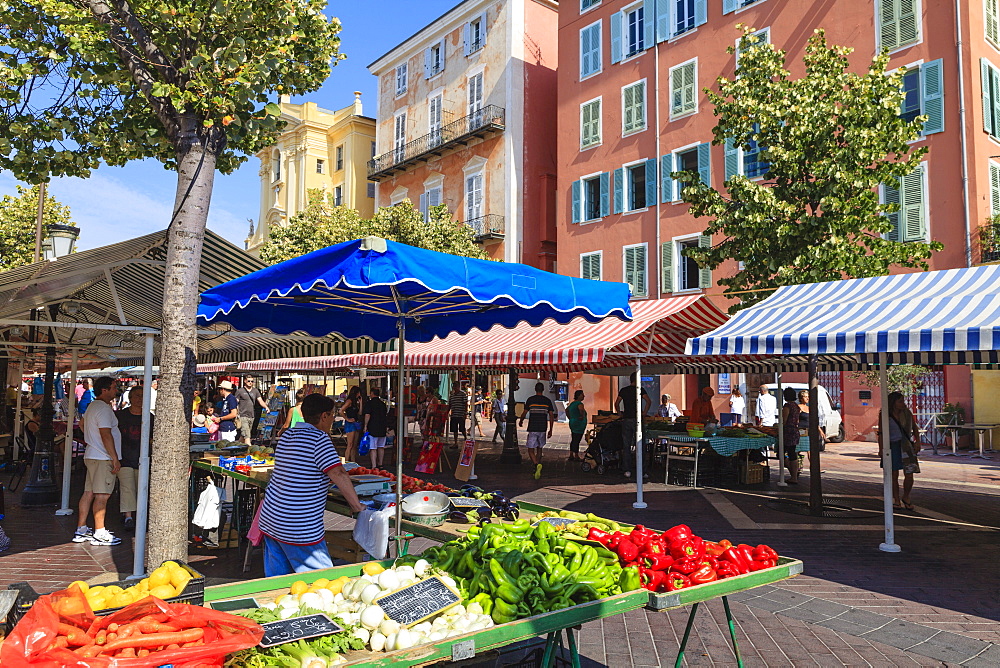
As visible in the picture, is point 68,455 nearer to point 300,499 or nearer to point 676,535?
point 300,499

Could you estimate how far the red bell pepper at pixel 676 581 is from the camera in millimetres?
3730

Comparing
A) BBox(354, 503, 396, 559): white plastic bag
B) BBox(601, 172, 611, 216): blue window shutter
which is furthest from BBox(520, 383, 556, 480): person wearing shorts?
BBox(601, 172, 611, 216): blue window shutter

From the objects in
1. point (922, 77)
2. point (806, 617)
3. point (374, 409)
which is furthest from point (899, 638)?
point (922, 77)

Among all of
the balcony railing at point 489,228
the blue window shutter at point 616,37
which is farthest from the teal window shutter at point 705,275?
the balcony railing at point 489,228

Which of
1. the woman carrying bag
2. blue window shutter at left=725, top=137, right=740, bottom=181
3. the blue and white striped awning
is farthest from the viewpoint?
blue window shutter at left=725, top=137, right=740, bottom=181

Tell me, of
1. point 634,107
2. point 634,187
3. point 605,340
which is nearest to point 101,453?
point 605,340

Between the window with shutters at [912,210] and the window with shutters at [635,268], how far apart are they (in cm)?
814

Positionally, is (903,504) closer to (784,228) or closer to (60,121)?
(784,228)

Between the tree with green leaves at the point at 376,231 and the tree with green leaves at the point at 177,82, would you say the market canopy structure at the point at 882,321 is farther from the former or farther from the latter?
the tree with green leaves at the point at 376,231

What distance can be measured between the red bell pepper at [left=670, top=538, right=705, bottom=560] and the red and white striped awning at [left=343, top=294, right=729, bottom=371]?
5510 mm

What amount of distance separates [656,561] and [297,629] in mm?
1950

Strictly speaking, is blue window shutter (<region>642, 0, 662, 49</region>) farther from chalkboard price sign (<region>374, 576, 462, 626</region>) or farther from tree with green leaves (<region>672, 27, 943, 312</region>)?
chalkboard price sign (<region>374, 576, 462, 626</region>)

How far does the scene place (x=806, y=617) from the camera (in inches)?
227

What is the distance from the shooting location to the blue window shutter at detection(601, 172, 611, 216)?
26.5m
